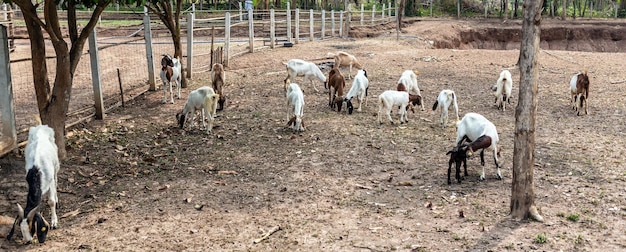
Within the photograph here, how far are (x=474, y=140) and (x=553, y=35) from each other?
33668 millimetres

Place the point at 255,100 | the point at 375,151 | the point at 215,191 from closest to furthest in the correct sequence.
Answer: the point at 215,191 < the point at 375,151 < the point at 255,100

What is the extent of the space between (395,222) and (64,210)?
3.79 meters

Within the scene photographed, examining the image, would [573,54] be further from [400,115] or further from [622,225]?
[622,225]

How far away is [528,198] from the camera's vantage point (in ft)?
19.8

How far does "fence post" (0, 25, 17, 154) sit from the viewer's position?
800cm

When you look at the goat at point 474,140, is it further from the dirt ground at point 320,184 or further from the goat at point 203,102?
the goat at point 203,102

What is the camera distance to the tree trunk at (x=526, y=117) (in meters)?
5.69

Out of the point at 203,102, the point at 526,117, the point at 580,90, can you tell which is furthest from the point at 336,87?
the point at 526,117

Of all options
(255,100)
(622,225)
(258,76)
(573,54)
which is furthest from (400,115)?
(573,54)

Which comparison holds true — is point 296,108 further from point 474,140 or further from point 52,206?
point 52,206

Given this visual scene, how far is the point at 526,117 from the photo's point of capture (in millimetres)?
5887

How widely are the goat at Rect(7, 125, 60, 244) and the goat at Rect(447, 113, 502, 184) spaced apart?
4.63m

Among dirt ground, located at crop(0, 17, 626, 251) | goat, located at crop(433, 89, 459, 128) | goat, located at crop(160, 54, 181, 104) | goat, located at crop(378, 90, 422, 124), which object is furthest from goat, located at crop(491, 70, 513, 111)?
goat, located at crop(160, 54, 181, 104)

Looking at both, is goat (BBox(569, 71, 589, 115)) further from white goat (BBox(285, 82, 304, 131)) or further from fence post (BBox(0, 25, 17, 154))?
fence post (BBox(0, 25, 17, 154))
